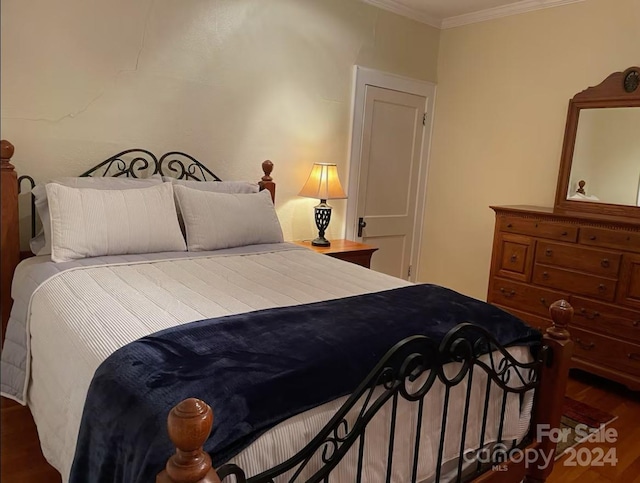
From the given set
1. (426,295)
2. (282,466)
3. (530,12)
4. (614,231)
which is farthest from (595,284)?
(282,466)

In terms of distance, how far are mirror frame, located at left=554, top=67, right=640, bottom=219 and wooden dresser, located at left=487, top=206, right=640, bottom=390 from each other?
Answer: 28cm

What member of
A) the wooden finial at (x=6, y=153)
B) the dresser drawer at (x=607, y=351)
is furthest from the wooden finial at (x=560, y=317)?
the wooden finial at (x=6, y=153)

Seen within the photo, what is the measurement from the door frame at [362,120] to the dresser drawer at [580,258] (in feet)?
4.65

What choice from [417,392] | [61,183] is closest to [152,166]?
[61,183]

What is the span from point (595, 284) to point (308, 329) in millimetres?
2197

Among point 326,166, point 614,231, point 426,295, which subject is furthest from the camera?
point 326,166

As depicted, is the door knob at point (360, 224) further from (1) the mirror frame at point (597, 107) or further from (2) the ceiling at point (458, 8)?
(2) the ceiling at point (458, 8)

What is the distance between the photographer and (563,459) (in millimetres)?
2186

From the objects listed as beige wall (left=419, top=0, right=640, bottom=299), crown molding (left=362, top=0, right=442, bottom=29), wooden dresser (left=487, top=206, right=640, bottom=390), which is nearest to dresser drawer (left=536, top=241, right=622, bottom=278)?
wooden dresser (left=487, top=206, right=640, bottom=390)

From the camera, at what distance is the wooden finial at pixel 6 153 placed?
7.16 feet

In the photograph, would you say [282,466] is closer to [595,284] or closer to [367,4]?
[595,284]

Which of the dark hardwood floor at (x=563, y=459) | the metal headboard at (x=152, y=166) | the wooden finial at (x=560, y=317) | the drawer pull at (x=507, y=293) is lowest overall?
the dark hardwood floor at (x=563, y=459)

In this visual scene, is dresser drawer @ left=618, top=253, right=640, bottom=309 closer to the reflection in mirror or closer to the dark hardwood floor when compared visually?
the reflection in mirror

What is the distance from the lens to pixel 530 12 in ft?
11.5
